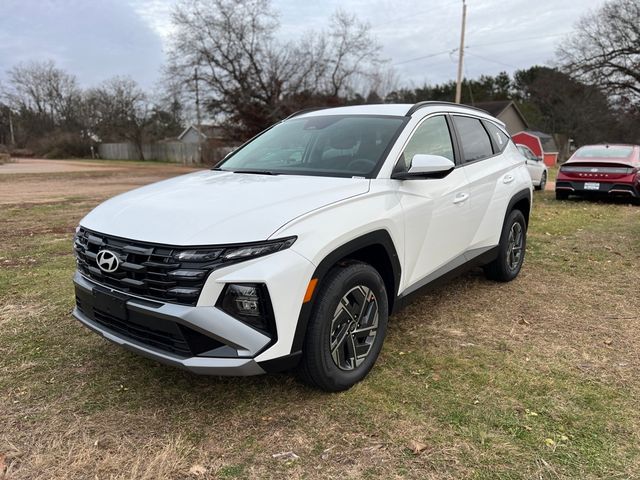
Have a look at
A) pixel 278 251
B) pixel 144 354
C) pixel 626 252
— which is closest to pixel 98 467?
pixel 144 354

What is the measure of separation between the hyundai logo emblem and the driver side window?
1.88 m

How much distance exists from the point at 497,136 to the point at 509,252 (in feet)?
3.98

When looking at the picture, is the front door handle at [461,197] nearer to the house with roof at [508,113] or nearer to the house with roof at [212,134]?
the house with roof at [212,134]

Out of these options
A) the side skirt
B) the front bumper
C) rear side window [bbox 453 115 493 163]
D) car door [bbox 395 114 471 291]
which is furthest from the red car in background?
the front bumper

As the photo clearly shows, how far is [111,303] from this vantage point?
274 centimetres

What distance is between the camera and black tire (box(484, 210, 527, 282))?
492 cm

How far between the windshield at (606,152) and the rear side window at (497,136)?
A: 7.95 meters

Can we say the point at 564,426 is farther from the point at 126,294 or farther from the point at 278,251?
the point at 126,294

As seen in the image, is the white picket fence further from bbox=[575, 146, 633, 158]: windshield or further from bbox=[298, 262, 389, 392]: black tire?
bbox=[298, 262, 389, 392]: black tire

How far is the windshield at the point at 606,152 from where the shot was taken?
37.9ft

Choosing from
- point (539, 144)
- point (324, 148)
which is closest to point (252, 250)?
point (324, 148)

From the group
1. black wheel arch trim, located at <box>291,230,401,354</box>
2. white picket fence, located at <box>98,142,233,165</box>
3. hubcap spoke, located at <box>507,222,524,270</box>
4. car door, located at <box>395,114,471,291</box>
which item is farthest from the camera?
white picket fence, located at <box>98,142,233,165</box>

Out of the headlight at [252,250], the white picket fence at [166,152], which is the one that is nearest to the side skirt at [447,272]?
the headlight at [252,250]

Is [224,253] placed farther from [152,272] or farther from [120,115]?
[120,115]
